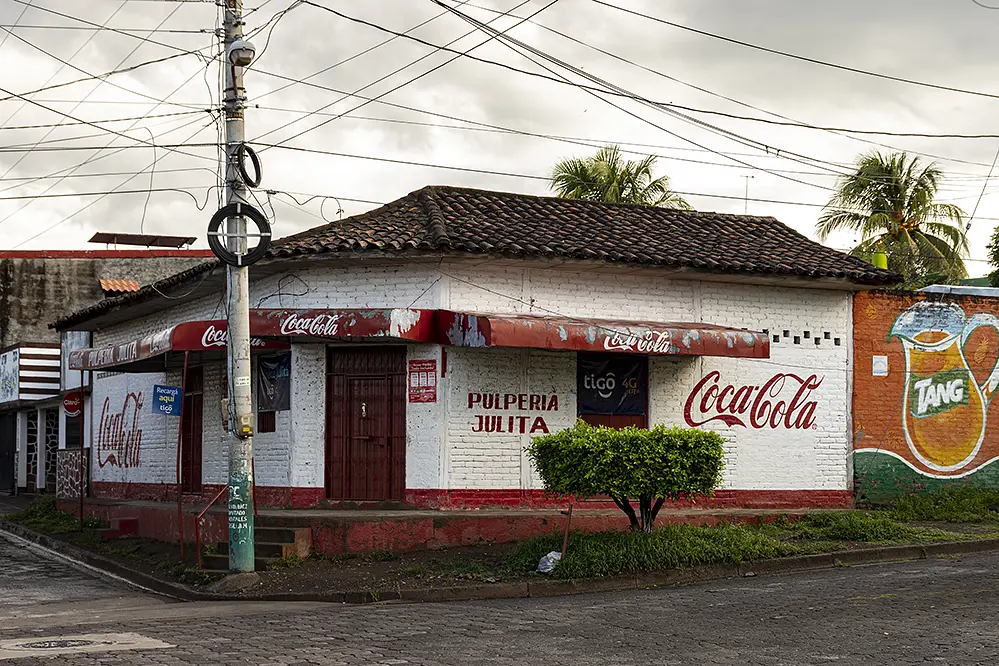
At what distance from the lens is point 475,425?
53.9ft

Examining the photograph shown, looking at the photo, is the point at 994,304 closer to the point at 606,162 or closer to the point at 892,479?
the point at 892,479

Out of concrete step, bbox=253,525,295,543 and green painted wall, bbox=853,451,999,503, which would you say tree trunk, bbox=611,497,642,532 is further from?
green painted wall, bbox=853,451,999,503

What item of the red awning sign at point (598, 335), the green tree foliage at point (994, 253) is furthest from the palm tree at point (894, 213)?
the red awning sign at point (598, 335)

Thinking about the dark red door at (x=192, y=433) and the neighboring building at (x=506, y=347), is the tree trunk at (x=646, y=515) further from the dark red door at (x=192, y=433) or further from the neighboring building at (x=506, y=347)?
the dark red door at (x=192, y=433)

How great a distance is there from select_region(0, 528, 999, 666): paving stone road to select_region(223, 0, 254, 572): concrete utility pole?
116cm

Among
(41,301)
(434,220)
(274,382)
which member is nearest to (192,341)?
(274,382)

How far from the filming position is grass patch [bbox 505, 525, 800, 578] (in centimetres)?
1323

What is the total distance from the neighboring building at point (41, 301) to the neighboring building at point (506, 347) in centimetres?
1240

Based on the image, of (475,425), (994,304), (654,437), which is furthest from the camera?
(994,304)

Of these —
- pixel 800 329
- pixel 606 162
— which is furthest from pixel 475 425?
pixel 606 162

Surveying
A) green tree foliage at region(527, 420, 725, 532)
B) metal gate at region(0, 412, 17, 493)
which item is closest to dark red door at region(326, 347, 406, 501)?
green tree foliage at region(527, 420, 725, 532)

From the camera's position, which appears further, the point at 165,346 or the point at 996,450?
the point at 996,450

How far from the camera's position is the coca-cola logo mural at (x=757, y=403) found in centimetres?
1817

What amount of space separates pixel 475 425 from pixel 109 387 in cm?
1154
